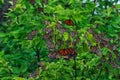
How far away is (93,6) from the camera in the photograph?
271 inches

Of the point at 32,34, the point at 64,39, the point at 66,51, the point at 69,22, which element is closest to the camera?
the point at 64,39

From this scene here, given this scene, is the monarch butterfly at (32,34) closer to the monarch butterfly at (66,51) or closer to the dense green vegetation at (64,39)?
the dense green vegetation at (64,39)

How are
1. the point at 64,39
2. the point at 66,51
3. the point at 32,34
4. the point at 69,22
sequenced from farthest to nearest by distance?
1. the point at 32,34
2. the point at 69,22
3. the point at 66,51
4. the point at 64,39

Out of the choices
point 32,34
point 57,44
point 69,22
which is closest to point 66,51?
point 57,44

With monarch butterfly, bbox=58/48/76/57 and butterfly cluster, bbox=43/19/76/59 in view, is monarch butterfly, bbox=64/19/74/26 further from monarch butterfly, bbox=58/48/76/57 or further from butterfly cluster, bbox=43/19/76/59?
monarch butterfly, bbox=58/48/76/57

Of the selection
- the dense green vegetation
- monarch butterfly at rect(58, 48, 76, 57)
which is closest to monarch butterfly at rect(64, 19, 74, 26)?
the dense green vegetation

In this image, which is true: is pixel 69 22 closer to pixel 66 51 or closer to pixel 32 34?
pixel 66 51

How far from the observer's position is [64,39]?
5.47 metres

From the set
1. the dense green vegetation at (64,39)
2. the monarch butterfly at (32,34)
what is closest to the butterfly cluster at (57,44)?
the dense green vegetation at (64,39)

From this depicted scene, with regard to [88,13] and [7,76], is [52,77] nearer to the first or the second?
[7,76]

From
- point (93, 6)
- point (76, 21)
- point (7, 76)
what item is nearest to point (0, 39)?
point (7, 76)

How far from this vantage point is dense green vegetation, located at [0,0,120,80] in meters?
5.57

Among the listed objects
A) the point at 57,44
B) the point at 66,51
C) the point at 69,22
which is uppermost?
the point at 69,22

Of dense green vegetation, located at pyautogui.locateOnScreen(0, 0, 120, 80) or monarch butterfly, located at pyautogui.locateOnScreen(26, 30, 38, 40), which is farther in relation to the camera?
monarch butterfly, located at pyautogui.locateOnScreen(26, 30, 38, 40)
